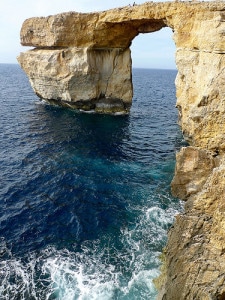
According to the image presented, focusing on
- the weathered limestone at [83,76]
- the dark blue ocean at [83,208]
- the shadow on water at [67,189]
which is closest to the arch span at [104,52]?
the weathered limestone at [83,76]

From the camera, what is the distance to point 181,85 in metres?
28.1

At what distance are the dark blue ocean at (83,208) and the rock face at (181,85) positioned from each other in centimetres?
260

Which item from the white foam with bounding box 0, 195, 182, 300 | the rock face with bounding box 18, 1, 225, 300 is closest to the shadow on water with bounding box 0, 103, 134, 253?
the white foam with bounding box 0, 195, 182, 300

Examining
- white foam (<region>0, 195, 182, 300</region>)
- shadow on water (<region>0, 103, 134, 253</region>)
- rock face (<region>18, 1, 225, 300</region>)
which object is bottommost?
white foam (<region>0, 195, 182, 300</region>)

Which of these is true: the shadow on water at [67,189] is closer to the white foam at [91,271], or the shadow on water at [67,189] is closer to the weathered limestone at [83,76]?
the white foam at [91,271]

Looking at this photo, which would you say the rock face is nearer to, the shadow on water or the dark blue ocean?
the dark blue ocean

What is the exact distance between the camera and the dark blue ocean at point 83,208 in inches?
602

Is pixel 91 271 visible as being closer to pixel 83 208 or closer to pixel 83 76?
pixel 83 208

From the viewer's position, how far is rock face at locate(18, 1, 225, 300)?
1234cm

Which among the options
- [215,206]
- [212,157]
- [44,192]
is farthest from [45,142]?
[215,206]

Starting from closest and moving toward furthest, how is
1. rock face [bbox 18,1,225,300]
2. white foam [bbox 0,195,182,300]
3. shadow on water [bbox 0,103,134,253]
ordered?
1. rock face [bbox 18,1,225,300]
2. white foam [bbox 0,195,182,300]
3. shadow on water [bbox 0,103,134,253]

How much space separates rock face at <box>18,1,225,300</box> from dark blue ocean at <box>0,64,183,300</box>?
8.54ft

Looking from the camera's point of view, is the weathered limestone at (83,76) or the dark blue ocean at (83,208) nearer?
the dark blue ocean at (83,208)

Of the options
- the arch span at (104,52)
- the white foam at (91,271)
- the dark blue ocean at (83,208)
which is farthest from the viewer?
the arch span at (104,52)
